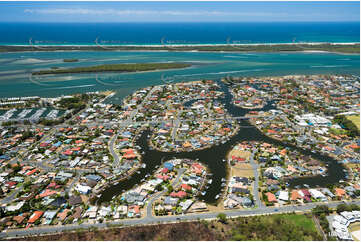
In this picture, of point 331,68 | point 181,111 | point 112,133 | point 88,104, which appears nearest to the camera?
point 112,133

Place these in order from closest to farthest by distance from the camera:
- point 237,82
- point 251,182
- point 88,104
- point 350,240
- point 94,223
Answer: point 350,240 < point 94,223 < point 251,182 < point 88,104 < point 237,82

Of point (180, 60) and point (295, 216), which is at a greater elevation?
point (180, 60)

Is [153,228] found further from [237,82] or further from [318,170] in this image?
[237,82]

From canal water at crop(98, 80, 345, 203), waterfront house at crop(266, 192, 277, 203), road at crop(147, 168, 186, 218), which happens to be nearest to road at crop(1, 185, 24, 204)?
canal water at crop(98, 80, 345, 203)

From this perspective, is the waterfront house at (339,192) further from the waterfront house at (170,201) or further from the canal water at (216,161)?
the waterfront house at (170,201)

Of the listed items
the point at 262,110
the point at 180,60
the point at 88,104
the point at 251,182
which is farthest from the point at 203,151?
the point at 180,60

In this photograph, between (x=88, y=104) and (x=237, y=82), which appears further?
(x=237, y=82)

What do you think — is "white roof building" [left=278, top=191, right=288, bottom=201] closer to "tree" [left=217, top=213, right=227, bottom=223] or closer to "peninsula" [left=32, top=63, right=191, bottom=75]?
"tree" [left=217, top=213, right=227, bottom=223]

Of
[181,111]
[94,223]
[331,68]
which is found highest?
[331,68]
